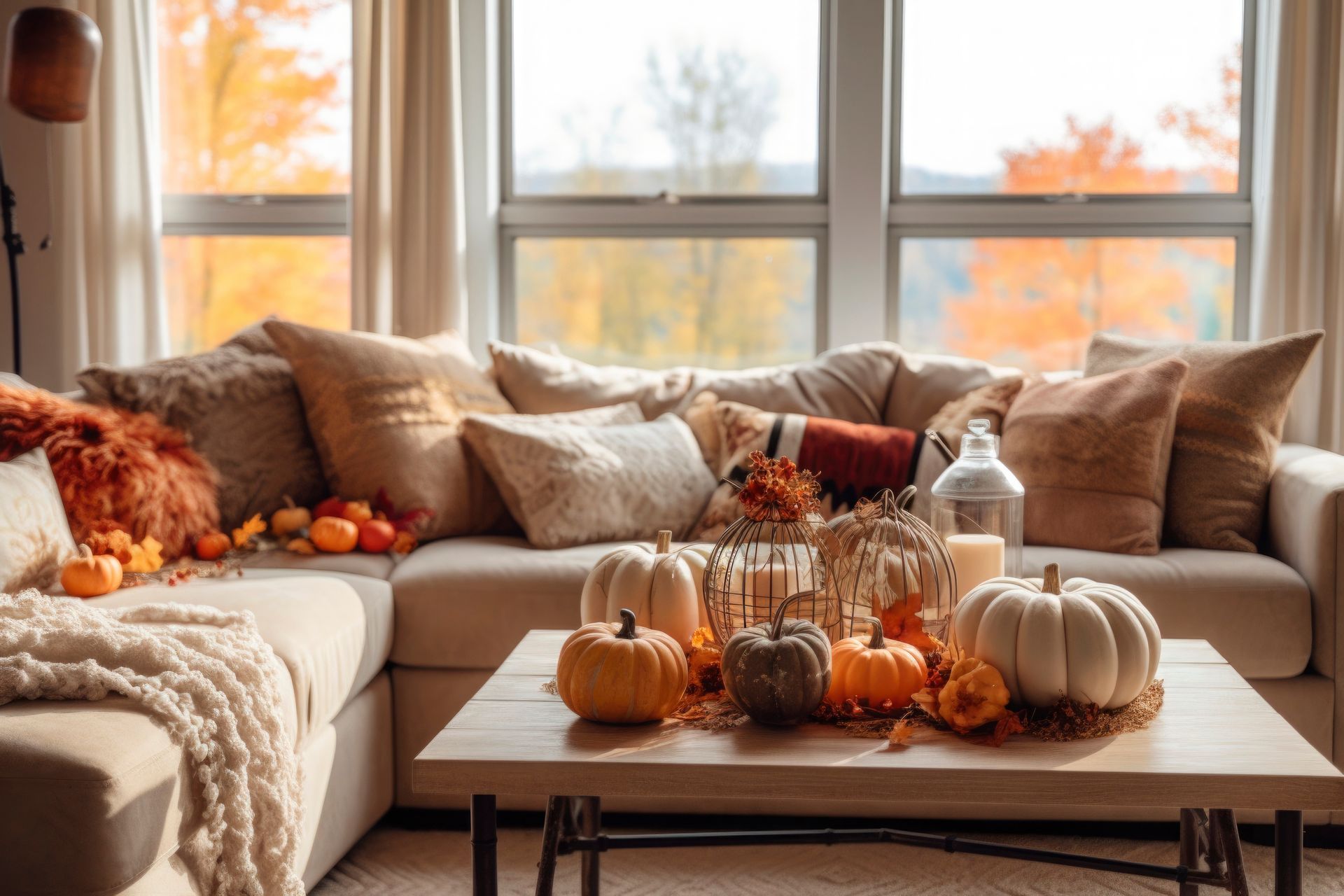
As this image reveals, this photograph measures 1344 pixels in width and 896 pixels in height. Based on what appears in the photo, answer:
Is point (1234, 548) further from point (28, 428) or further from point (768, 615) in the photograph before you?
point (28, 428)

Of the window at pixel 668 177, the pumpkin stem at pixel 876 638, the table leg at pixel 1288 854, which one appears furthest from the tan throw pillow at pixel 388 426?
the table leg at pixel 1288 854

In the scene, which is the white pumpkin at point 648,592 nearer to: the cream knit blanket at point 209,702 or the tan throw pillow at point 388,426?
the cream knit blanket at point 209,702

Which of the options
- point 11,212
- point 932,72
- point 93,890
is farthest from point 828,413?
point 11,212

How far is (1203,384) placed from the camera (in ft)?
8.75

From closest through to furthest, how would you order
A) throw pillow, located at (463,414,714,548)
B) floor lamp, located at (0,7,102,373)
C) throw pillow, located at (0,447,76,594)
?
throw pillow, located at (0,447,76,594), throw pillow, located at (463,414,714,548), floor lamp, located at (0,7,102,373)

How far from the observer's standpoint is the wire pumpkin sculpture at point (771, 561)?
1450 millimetres

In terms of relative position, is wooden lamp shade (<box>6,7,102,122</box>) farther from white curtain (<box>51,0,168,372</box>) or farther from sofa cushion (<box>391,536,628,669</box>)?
sofa cushion (<box>391,536,628,669</box>)

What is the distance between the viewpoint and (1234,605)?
2.30 m

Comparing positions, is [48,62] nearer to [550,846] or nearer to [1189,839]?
[550,846]

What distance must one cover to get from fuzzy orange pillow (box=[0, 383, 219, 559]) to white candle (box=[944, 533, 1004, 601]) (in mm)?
1642

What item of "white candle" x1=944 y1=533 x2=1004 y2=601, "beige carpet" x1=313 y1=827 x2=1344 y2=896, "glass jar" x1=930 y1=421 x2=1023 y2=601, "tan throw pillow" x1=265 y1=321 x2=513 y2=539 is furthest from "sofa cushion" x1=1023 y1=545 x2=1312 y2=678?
"tan throw pillow" x1=265 y1=321 x2=513 y2=539

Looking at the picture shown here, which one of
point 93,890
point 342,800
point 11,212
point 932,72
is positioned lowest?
point 342,800

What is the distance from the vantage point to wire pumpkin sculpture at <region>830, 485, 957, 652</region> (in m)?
1.47

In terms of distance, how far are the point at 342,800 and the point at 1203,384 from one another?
2056 millimetres
